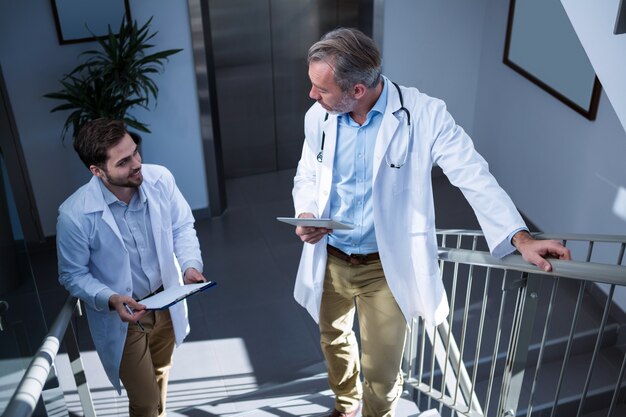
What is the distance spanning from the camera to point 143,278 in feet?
9.21

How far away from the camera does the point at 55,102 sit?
5.17 metres

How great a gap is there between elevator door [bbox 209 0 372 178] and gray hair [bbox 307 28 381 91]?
11.8 ft

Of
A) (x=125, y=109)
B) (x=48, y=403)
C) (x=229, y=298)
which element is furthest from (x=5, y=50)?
(x=48, y=403)

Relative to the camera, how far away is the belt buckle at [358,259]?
2.72m

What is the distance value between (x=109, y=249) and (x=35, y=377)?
87 cm

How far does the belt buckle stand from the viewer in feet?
8.92

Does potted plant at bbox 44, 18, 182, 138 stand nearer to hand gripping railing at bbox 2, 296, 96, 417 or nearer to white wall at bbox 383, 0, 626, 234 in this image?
white wall at bbox 383, 0, 626, 234

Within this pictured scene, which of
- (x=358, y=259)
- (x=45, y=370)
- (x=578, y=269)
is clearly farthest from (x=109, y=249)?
(x=578, y=269)

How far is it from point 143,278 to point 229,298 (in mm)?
2231

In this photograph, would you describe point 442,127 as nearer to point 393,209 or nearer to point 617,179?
point 393,209

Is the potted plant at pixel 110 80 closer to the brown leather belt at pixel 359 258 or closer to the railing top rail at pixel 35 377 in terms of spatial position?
the brown leather belt at pixel 359 258

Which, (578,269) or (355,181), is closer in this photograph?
(578,269)

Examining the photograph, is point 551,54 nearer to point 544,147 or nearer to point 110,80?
point 544,147

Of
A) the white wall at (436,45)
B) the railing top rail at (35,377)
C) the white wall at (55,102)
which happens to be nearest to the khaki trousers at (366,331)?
the railing top rail at (35,377)
